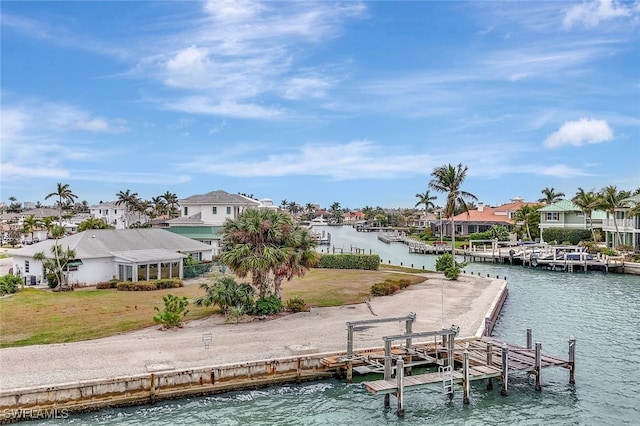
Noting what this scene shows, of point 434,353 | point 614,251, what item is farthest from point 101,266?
point 614,251

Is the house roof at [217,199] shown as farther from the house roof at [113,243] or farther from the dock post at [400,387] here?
the dock post at [400,387]

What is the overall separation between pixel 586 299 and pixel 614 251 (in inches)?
1075

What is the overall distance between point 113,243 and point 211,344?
1001 inches

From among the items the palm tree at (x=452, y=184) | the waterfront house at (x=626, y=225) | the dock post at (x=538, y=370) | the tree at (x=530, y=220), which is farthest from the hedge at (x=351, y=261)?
the tree at (x=530, y=220)

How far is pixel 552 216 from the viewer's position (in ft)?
276

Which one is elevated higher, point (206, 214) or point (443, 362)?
point (206, 214)

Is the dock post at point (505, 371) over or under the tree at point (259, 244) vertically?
under

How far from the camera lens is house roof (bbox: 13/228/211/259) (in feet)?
133

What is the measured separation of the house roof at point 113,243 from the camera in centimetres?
4041

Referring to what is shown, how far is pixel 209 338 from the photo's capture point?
20.6 metres

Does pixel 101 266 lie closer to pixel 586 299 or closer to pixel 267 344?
pixel 267 344

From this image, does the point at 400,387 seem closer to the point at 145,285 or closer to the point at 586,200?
the point at 145,285

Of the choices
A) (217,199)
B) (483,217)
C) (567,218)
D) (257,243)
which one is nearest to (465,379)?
(257,243)

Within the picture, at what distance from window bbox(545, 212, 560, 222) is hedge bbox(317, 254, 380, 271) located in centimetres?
4425
